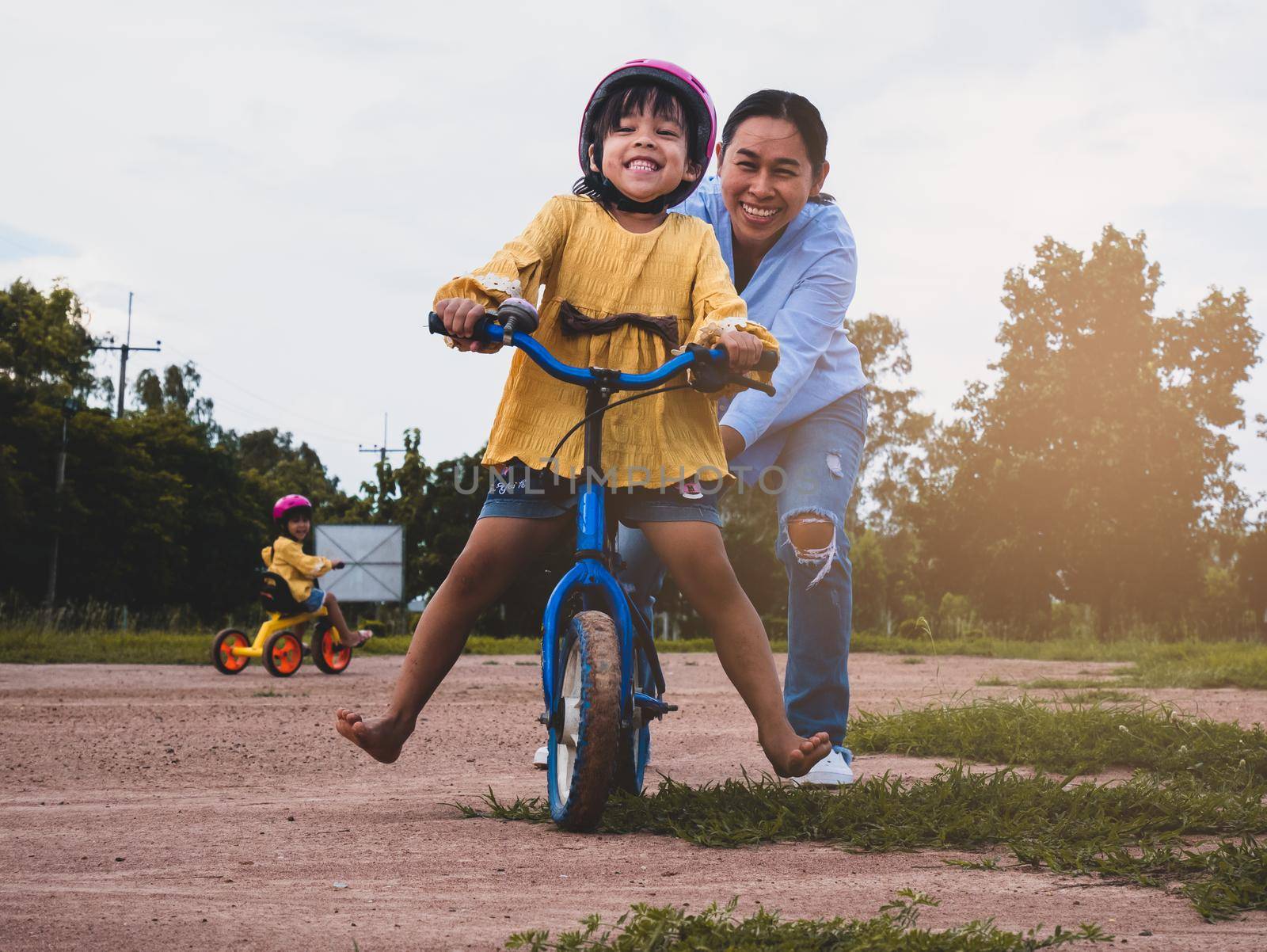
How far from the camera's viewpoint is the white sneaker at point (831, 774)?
3.86 metres

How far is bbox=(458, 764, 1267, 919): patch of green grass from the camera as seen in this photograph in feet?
8.86

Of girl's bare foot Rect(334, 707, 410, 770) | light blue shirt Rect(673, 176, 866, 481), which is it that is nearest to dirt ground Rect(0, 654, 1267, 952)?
girl's bare foot Rect(334, 707, 410, 770)

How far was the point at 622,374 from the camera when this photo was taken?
3.15 meters

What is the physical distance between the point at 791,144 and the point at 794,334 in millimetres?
631

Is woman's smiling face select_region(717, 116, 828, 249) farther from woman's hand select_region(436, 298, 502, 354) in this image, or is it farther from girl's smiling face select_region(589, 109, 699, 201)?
woman's hand select_region(436, 298, 502, 354)

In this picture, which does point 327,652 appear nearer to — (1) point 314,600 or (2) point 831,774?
(1) point 314,600

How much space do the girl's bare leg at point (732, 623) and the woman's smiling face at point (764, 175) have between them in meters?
1.34

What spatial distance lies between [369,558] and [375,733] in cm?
1786

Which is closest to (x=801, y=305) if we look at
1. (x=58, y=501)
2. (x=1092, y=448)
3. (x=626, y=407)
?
(x=626, y=407)

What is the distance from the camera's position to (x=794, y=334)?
4.18m

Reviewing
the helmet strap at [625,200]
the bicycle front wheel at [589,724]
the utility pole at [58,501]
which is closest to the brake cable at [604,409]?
the bicycle front wheel at [589,724]

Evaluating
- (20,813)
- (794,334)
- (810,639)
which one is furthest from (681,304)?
(20,813)

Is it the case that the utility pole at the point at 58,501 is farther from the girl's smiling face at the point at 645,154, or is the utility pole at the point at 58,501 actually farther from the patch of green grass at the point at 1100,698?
the girl's smiling face at the point at 645,154

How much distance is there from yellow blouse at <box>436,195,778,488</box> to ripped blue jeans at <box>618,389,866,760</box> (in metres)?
0.84
